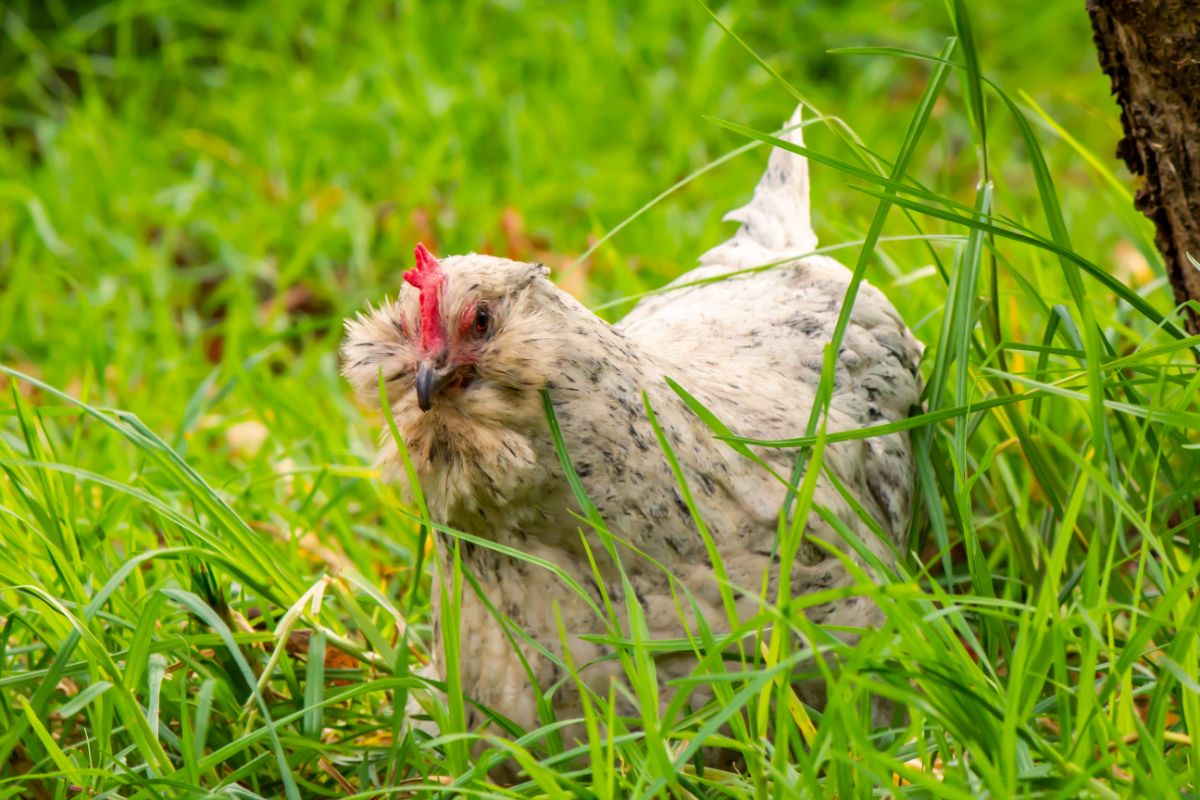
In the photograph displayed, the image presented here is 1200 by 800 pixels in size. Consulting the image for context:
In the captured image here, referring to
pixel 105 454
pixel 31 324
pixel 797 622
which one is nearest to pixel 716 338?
pixel 797 622

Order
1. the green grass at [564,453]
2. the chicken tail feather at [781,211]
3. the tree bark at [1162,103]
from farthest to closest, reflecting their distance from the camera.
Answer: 1. the chicken tail feather at [781,211]
2. the tree bark at [1162,103]
3. the green grass at [564,453]

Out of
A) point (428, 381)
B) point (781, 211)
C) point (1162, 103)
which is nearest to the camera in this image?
point (428, 381)

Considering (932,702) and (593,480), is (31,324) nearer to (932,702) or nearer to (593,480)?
(593,480)

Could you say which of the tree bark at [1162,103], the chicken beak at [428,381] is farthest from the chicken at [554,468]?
the tree bark at [1162,103]

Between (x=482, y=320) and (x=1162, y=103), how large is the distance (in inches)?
46.1

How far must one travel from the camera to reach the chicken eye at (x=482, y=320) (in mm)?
2047

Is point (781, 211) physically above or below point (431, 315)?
above

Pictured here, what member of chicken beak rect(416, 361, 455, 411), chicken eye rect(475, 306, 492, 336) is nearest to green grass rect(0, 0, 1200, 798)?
chicken beak rect(416, 361, 455, 411)

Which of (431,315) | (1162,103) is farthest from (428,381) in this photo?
(1162,103)

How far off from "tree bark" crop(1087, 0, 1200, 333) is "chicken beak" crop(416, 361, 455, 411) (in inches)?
48.0

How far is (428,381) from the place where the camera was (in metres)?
1.99

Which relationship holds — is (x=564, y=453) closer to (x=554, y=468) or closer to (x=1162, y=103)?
(x=554, y=468)

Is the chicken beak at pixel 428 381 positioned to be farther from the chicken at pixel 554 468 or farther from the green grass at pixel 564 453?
Result: the green grass at pixel 564 453

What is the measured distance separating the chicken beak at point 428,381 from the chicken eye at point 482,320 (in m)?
0.08
